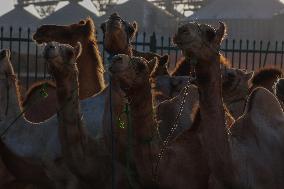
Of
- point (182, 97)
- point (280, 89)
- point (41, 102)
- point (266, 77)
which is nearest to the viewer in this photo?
point (182, 97)

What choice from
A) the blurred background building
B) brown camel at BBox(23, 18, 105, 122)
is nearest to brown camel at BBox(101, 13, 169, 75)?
brown camel at BBox(23, 18, 105, 122)

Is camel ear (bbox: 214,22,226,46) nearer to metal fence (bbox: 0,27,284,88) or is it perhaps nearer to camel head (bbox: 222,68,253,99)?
metal fence (bbox: 0,27,284,88)

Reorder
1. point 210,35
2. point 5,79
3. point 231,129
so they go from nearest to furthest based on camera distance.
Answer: point 210,35 < point 231,129 < point 5,79

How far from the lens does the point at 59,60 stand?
5168 millimetres

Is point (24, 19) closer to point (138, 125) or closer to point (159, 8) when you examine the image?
point (159, 8)

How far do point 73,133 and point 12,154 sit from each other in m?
1.46

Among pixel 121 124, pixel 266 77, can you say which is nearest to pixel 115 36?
pixel 121 124

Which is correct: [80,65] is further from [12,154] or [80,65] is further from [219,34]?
[219,34]

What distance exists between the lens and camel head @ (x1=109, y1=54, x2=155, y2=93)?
14.5 ft

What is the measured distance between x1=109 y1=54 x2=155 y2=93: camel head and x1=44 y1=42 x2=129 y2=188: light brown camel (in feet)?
2.66

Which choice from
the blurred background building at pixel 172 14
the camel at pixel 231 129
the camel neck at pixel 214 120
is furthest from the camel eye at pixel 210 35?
the blurred background building at pixel 172 14

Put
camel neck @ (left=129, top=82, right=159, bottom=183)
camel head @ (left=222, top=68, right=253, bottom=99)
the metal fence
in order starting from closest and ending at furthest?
camel neck @ (left=129, top=82, right=159, bottom=183) < camel head @ (left=222, top=68, right=253, bottom=99) < the metal fence

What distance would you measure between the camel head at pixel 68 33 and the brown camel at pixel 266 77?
1.91 metres

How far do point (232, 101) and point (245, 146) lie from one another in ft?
7.47
